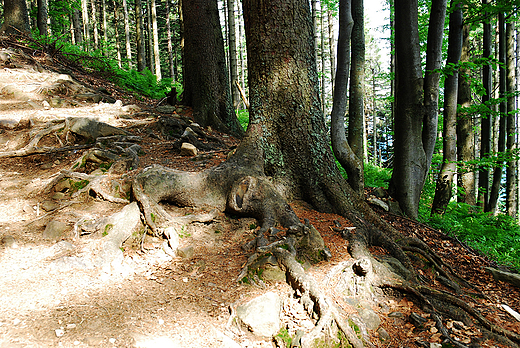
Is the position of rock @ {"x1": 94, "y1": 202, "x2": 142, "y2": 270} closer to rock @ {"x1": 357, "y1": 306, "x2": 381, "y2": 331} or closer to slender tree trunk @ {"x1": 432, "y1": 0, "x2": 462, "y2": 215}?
rock @ {"x1": 357, "y1": 306, "x2": 381, "y2": 331}

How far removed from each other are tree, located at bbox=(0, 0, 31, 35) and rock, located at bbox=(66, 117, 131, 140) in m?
8.14

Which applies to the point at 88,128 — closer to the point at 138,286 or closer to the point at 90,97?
the point at 90,97

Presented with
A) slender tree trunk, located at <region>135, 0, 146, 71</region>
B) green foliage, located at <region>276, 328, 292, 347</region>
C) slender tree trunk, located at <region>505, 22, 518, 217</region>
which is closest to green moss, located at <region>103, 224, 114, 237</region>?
green foliage, located at <region>276, 328, 292, 347</region>

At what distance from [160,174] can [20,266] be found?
1724mm

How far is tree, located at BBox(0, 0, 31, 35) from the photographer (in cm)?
1060

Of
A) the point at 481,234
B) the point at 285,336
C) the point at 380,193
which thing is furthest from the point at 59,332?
the point at 481,234

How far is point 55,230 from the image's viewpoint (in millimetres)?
3434

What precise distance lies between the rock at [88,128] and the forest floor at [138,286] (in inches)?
19.8

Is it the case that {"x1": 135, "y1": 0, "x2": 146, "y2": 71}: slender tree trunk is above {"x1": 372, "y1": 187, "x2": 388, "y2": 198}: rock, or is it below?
above

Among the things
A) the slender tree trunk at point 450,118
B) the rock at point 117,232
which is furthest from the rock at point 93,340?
the slender tree trunk at point 450,118

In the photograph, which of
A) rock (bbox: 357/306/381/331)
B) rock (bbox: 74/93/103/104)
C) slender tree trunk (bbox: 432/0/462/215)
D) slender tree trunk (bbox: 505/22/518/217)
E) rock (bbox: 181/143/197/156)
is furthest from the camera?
slender tree trunk (bbox: 505/22/518/217)

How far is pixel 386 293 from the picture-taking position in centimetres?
350

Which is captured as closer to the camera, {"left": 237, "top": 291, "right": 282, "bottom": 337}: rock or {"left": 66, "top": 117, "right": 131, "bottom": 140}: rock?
{"left": 237, "top": 291, "right": 282, "bottom": 337}: rock

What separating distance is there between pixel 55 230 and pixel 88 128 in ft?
9.06
